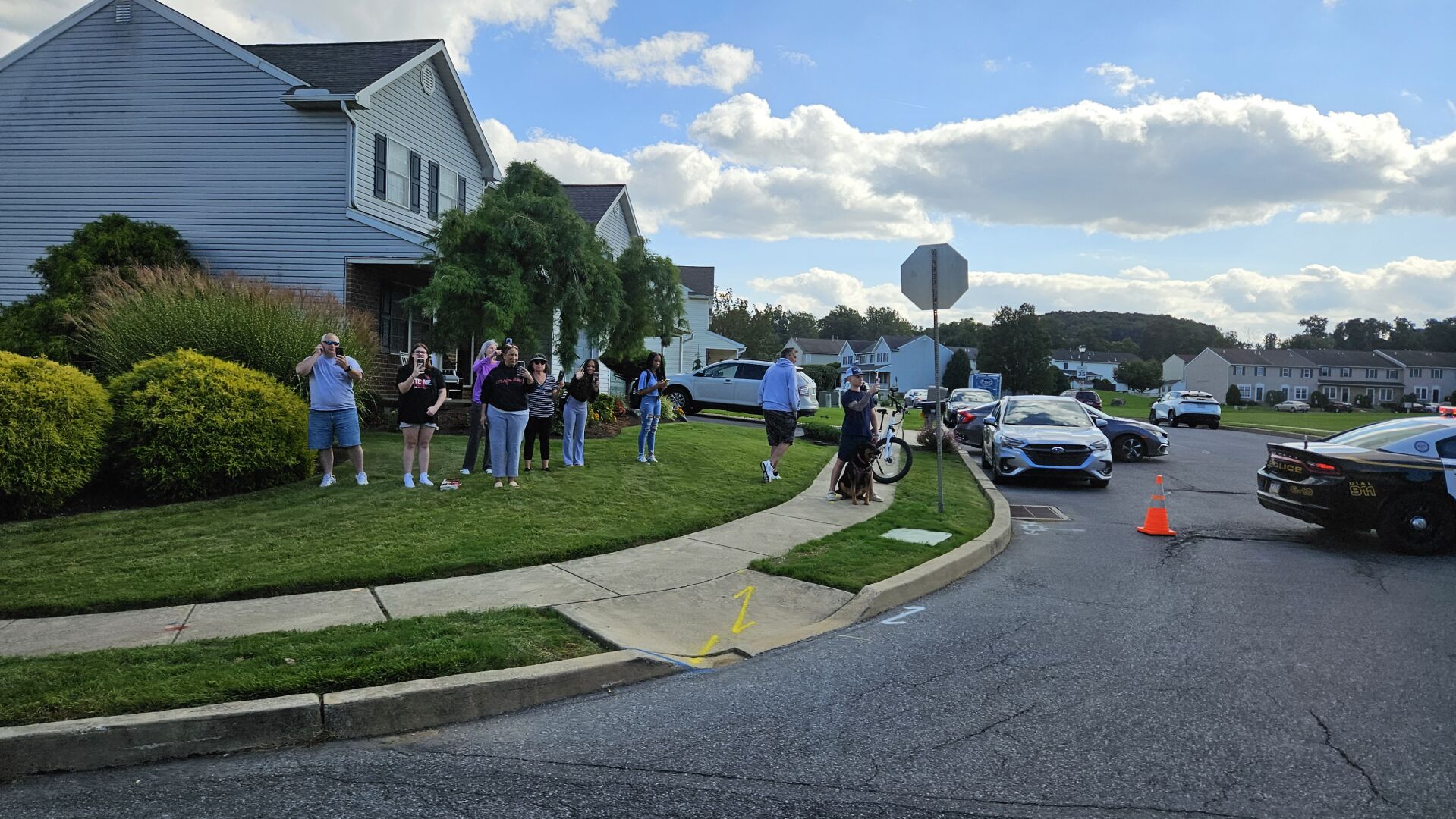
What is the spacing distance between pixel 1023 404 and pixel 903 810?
13.8 m

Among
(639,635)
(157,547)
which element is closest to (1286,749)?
(639,635)

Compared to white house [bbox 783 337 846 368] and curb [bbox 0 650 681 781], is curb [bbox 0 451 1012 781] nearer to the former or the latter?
curb [bbox 0 650 681 781]

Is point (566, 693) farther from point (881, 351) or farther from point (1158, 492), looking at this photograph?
point (881, 351)

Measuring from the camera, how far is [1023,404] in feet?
53.4

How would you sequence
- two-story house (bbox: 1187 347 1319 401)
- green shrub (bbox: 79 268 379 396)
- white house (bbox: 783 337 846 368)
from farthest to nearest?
white house (bbox: 783 337 846 368) → two-story house (bbox: 1187 347 1319 401) → green shrub (bbox: 79 268 379 396)

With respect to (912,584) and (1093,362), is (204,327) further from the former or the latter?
(1093,362)

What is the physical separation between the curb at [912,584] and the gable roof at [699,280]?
1448 inches

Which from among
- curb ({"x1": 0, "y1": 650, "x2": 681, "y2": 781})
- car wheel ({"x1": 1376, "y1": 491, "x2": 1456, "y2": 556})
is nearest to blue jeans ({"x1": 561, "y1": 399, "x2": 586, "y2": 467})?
curb ({"x1": 0, "y1": 650, "x2": 681, "y2": 781})

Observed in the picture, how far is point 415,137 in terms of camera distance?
20906 millimetres

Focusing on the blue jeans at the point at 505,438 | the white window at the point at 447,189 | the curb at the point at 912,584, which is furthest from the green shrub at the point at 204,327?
the white window at the point at 447,189

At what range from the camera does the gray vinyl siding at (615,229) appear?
97.2ft

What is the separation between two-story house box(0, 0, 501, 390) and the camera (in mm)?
18344

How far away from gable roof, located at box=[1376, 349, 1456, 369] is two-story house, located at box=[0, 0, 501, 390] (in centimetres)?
11871

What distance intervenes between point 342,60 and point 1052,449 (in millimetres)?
17166
